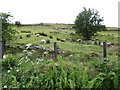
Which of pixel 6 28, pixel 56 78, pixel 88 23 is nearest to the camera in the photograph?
pixel 56 78

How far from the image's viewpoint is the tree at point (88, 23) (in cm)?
3427

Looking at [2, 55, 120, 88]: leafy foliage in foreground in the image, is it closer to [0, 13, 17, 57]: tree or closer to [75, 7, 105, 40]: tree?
[0, 13, 17, 57]: tree

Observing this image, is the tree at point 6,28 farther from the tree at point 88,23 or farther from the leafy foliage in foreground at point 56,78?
the tree at point 88,23

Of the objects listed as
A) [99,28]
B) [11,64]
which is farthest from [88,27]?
[11,64]

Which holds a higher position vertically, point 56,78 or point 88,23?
point 88,23

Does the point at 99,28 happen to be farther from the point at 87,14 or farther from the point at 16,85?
the point at 16,85

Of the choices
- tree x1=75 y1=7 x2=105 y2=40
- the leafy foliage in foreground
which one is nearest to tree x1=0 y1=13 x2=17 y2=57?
the leafy foliage in foreground

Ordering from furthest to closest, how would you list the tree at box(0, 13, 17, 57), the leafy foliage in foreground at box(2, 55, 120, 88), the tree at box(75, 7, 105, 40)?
the tree at box(75, 7, 105, 40) < the tree at box(0, 13, 17, 57) < the leafy foliage in foreground at box(2, 55, 120, 88)

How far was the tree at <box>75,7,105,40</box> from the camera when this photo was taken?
34269 mm

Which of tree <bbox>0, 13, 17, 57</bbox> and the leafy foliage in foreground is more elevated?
tree <bbox>0, 13, 17, 57</bbox>

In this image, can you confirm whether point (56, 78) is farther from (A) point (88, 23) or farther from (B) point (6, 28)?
(A) point (88, 23)

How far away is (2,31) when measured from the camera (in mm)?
14852

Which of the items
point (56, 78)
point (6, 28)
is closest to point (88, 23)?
point (6, 28)

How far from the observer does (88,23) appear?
34781 mm
